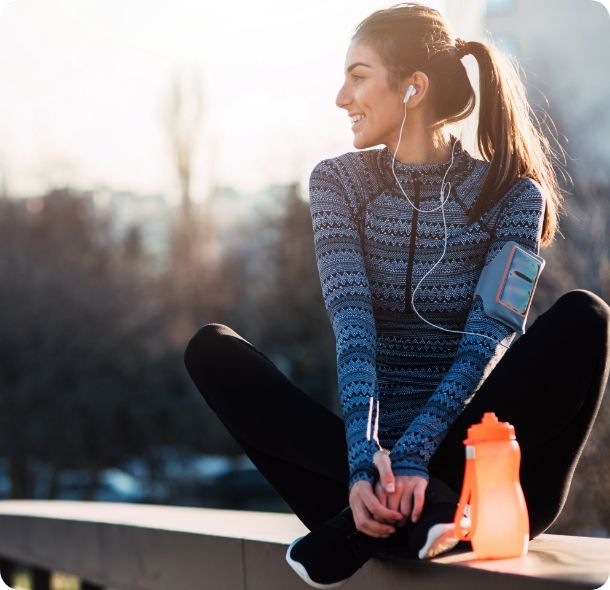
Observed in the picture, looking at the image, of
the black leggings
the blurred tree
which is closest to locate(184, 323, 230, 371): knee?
the black leggings

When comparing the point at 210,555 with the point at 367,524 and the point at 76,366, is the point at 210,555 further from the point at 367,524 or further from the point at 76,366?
the point at 76,366

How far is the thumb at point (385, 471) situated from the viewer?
1860mm

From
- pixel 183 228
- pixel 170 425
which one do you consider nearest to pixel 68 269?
pixel 170 425

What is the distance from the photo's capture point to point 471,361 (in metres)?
2.07

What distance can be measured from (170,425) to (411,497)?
50.9 feet

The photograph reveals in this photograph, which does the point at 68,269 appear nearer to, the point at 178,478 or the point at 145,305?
the point at 145,305

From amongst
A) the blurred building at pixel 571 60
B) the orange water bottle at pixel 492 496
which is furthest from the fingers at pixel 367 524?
the blurred building at pixel 571 60

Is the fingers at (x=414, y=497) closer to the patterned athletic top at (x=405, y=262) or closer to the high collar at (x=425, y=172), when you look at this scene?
the patterned athletic top at (x=405, y=262)

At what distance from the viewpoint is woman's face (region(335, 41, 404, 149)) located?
7.70 feet

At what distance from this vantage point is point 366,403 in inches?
78.7

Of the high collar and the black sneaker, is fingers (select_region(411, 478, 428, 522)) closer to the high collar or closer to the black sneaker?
the black sneaker

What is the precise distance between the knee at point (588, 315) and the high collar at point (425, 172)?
0.53 metres

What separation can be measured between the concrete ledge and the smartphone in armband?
0.43 metres

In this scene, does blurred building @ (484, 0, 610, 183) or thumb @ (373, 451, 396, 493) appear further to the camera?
Result: blurred building @ (484, 0, 610, 183)
